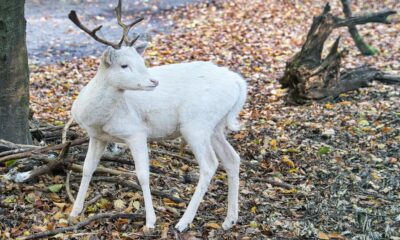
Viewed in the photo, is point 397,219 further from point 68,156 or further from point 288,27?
point 288,27

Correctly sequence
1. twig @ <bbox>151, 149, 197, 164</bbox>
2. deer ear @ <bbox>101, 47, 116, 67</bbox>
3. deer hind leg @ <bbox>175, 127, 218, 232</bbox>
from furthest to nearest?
twig @ <bbox>151, 149, 197, 164</bbox> < deer hind leg @ <bbox>175, 127, 218, 232</bbox> < deer ear @ <bbox>101, 47, 116, 67</bbox>

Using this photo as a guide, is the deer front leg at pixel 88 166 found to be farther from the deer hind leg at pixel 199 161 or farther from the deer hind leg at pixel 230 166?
the deer hind leg at pixel 230 166

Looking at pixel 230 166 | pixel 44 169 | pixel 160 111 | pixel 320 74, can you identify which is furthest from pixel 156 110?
pixel 320 74

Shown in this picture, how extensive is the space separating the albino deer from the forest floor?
347 mm

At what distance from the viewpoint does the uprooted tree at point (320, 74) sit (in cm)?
918

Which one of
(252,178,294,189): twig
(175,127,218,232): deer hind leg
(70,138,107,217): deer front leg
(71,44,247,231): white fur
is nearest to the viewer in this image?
(71,44,247,231): white fur

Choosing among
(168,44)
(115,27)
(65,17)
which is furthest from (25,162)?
(65,17)

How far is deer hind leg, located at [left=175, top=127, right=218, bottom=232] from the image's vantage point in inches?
195

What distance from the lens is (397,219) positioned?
5.68 metres

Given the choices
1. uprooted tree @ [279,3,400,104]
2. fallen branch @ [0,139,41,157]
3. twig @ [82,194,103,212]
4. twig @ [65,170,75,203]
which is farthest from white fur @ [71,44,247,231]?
uprooted tree @ [279,3,400,104]

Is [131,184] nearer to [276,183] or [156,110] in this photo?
[156,110]

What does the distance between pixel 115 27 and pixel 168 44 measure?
7.76 ft

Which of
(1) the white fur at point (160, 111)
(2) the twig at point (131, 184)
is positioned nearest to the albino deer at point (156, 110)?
(1) the white fur at point (160, 111)

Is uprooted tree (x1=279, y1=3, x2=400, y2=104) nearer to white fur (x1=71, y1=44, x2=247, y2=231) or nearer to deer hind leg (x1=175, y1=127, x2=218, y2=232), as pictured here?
white fur (x1=71, y1=44, x2=247, y2=231)
